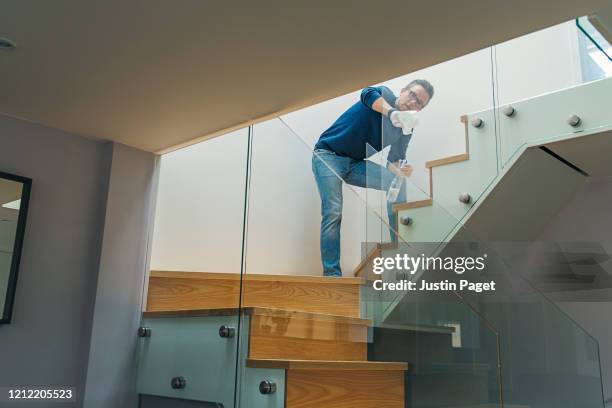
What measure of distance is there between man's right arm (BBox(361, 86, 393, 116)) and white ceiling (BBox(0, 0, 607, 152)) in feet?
2.64

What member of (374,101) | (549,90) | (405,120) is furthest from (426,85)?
(549,90)

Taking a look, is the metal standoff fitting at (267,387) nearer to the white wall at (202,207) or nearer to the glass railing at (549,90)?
the white wall at (202,207)

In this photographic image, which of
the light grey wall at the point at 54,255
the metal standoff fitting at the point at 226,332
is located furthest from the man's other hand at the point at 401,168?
the light grey wall at the point at 54,255

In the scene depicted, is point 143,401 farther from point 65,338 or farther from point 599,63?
point 599,63

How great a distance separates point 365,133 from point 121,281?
1460 millimetres

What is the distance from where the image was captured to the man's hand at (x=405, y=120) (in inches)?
121

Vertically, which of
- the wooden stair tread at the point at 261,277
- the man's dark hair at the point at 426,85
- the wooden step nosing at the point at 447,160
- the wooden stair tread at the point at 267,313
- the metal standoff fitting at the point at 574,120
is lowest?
the wooden stair tread at the point at 267,313

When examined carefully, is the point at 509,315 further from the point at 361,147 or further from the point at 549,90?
the point at 549,90

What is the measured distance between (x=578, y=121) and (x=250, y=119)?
1619 mm

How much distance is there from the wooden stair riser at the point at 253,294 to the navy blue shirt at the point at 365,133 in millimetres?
708

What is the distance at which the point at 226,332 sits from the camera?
2.21m

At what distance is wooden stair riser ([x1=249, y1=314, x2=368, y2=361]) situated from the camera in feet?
7.07

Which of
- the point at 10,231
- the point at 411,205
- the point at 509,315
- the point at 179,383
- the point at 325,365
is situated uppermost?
the point at 411,205

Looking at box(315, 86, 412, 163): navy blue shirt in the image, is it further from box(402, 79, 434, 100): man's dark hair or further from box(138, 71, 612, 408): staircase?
box(138, 71, 612, 408): staircase
